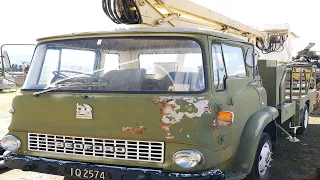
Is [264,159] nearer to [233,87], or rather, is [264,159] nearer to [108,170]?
[233,87]

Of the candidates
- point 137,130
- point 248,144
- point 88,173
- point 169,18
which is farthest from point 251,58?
point 88,173

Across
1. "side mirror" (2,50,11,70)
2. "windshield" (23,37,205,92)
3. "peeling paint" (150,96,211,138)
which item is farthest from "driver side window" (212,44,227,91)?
"side mirror" (2,50,11,70)

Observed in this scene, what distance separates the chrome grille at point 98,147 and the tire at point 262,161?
1.38 metres

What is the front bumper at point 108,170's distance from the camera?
3076mm

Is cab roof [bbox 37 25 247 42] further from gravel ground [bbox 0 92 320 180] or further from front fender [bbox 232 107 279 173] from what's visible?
gravel ground [bbox 0 92 320 180]

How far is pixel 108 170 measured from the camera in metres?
3.25

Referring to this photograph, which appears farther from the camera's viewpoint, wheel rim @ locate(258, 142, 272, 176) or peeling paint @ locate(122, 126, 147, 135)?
wheel rim @ locate(258, 142, 272, 176)

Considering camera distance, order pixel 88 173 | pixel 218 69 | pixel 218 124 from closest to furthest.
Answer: pixel 218 124
pixel 88 173
pixel 218 69

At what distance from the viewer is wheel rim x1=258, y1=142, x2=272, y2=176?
4.17 meters

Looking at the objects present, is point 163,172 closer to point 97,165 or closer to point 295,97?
point 97,165

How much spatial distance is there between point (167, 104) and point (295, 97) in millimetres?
4063

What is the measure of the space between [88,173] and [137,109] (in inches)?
31.1

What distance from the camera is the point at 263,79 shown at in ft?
16.8

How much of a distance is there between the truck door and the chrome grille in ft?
2.30
